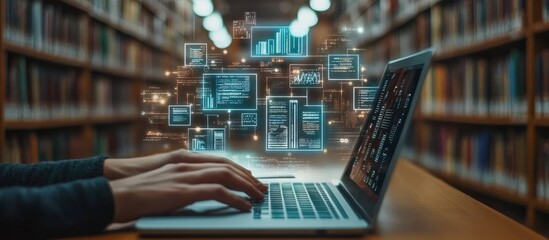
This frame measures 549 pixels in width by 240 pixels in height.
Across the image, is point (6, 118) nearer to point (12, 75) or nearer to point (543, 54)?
point (12, 75)

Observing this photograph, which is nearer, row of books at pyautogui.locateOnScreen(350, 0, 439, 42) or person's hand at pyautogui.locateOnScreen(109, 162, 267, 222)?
person's hand at pyautogui.locateOnScreen(109, 162, 267, 222)

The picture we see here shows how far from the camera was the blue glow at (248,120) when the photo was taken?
109 centimetres

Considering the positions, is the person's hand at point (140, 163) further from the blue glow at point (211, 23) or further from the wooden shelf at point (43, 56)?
the wooden shelf at point (43, 56)

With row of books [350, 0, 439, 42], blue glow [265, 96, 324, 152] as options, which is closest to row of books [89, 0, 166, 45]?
row of books [350, 0, 439, 42]

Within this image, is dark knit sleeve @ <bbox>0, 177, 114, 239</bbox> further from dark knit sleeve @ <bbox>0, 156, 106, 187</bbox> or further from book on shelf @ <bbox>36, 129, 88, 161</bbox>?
book on shelf @ <bbox>36, 129, 88, 161</bbox>

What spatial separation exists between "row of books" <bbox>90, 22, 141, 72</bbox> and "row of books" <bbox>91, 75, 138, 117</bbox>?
124mm

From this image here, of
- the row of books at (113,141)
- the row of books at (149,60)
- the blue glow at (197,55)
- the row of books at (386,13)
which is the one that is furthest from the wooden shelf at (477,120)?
the row of books at (149,60)

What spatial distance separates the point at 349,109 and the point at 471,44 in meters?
1.86

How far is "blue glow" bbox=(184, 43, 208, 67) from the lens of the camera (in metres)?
1.10

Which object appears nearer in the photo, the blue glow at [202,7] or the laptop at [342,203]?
the laptop at [342,203]

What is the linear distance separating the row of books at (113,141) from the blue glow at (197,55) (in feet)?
8.52

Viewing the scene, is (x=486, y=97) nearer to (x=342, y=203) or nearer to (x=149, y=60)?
(x=342, y=203)

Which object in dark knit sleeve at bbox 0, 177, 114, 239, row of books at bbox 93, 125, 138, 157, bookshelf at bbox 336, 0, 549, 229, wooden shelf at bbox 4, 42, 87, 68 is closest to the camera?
dark knit sleeve at bbox 0, 177, 114, 239

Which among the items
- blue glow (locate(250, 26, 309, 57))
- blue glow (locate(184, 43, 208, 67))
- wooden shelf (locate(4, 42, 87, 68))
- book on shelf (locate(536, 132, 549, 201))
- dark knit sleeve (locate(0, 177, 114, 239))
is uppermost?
wooden shelf (locate(4, 42, 87, 68))
